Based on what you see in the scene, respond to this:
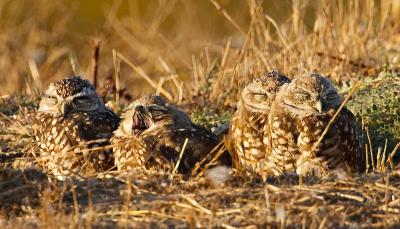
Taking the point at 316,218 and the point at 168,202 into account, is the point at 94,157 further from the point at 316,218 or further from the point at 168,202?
the point at 316,218

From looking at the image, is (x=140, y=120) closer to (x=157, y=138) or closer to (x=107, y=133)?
(x=157, y=138)

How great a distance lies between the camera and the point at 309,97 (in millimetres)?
7387

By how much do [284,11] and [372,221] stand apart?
10178 mm

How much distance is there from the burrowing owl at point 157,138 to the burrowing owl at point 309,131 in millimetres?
623

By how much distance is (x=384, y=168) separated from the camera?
709cm

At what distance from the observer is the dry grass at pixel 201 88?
5.85 metres

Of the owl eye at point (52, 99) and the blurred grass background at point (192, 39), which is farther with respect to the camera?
the blurred grass background at point (192, 39)

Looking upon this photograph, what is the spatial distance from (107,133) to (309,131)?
183 cm

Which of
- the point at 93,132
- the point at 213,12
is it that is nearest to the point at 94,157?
the point at 93,132

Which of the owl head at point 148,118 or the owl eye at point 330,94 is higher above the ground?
the owl eye at point 330,94

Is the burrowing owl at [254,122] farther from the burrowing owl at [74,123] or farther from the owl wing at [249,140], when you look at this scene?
the burrowing owl at [74,123]

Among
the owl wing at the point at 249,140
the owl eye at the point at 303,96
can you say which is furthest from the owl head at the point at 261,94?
the owl eye at the point at 303,96

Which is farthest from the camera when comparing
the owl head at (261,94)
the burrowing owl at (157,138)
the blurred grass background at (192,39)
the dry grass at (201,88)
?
the blurred grass background at (192,39)

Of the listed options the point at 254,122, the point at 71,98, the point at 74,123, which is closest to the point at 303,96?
the point at 254,122
